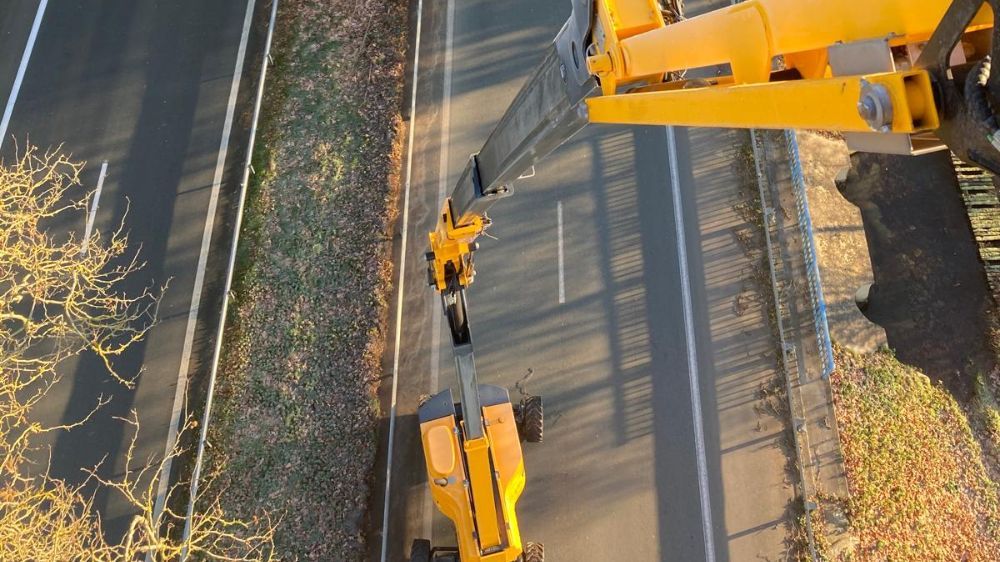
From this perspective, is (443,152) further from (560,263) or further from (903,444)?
(903,444)

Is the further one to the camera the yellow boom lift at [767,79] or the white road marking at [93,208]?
the white road marking at [93,208]

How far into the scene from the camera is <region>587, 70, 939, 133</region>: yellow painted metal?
11.3ft

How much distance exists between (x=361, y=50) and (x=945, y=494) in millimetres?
17667

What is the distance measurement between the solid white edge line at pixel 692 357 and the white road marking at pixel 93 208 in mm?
13881

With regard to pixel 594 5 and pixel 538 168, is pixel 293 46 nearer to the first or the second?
pixel 538 168

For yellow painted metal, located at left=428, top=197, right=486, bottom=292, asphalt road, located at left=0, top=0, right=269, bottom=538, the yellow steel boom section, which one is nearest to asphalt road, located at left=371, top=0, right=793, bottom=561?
yellow painted metal, located at left=428, top=197, right=486, bottom=292

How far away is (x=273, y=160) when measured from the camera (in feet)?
51.1

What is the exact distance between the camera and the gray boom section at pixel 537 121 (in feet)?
20.8

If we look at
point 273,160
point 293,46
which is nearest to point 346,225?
point 273,160

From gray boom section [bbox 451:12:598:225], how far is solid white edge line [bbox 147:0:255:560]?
27.2 ft

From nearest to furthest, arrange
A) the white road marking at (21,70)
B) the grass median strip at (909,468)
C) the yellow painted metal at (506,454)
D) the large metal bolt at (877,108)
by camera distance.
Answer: the large metal bolt at (877,108), the yellow painted metal at (506,454), the grass median strip at (909,468), the white road marking at (21,70)

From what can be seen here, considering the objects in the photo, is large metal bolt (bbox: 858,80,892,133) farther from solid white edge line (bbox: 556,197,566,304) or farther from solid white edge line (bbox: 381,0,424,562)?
solid white edge line (bbox: 381,0,424,562)

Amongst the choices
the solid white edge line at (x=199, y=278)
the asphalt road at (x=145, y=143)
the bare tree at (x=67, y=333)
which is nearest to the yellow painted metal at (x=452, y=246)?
the bare tree at (x=67, y=333)

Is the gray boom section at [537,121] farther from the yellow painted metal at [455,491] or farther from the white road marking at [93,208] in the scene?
the white road marking at [93,208]
